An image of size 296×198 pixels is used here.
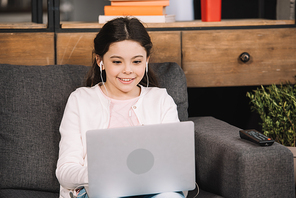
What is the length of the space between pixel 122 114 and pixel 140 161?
41 centimetres

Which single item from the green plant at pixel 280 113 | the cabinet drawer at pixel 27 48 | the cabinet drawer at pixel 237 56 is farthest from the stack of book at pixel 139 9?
the green plant at pixel 280 113

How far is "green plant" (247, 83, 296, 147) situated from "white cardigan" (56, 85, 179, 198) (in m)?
0.56

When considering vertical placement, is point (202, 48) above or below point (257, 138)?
above

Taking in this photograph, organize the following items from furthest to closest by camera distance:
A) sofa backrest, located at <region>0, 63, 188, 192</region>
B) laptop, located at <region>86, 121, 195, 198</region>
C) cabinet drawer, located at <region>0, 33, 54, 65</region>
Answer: cabinet drawer, located at <region>0, 33, 54, 65</region> < sofa backrest, located at <region>0, 63, 188, 192</region> < laptop, located at <region>86, 121, 195, 198</region>

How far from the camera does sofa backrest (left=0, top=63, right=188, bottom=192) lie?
48.3 inches

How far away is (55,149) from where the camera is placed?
1.27 metres

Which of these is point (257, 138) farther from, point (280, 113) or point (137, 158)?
point (280, 113)

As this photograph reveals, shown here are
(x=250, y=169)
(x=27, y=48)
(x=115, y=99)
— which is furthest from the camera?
(x=27, y=48)

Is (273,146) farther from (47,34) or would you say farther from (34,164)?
(47,34)

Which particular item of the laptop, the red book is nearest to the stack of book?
the red book

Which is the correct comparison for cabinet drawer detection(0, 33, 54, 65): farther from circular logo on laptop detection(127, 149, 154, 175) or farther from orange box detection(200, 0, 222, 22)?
circular logo on laptop detection(127, 149, 154, 175)

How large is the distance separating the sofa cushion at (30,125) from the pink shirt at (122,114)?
0.21 metres

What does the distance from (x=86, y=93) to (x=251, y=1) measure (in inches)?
49.2

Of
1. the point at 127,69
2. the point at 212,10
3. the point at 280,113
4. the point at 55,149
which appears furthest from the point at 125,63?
the point at 280,113
